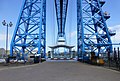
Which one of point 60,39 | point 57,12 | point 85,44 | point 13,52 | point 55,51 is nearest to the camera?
point 85,44

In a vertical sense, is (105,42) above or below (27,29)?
below

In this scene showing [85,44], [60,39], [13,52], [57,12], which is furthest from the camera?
[60,39]

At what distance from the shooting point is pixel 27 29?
62.0 metres

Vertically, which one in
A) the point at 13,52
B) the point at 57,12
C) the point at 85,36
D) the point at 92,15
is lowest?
the point at 13,52

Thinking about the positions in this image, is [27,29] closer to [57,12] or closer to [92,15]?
[92,15]

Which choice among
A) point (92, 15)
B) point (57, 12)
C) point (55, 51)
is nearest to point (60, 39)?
point (55, 51)

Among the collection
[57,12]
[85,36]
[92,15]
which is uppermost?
[57,12]

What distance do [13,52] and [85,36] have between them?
18970 mm

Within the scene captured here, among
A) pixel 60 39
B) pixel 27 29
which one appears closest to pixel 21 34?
pixel 27 29

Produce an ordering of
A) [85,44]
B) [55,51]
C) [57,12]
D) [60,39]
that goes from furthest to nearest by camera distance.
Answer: [60,39]
[55,51]
[57,12]
[85,44]

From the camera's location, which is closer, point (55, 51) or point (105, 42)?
point (105, 42)

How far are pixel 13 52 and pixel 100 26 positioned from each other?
23.6 m

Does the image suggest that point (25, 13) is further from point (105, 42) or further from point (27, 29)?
point (105, 42)

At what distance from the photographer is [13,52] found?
60750 millimetres
